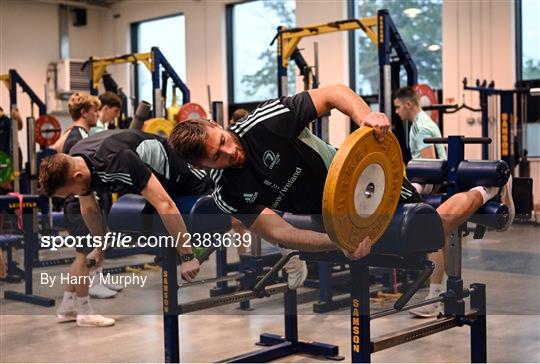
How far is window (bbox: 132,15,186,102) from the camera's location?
1248 centimetres

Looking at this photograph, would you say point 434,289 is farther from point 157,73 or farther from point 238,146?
point 157,73

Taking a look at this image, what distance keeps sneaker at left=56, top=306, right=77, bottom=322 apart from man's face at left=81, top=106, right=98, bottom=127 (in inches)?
48.3

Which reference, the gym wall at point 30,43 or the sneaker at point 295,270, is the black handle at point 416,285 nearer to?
the sneaker at point 295,270

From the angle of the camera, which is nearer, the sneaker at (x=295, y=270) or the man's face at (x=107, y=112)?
the sneaker at (x=295, y=270)

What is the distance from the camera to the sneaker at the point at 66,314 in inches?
180

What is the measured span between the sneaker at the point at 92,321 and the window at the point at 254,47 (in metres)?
7.11

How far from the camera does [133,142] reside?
3.57m

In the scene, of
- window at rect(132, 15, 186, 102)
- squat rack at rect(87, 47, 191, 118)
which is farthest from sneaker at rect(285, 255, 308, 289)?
window at rect(132, 15, 186, 102)

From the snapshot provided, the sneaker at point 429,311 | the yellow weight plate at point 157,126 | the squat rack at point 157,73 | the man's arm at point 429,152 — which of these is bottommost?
the sneaker at point 429,311

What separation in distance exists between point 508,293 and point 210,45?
7.83m

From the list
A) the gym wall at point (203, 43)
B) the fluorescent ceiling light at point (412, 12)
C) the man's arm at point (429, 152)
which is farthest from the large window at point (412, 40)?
the man's arm at point (429, 152)

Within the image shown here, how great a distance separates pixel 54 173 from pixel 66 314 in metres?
1.67

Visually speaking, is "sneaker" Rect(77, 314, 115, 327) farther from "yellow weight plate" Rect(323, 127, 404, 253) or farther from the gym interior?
"yellow weight plate" Rect(323, 127, 404, 253)

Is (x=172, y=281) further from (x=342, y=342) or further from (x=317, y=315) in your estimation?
(x=317, y=315)
